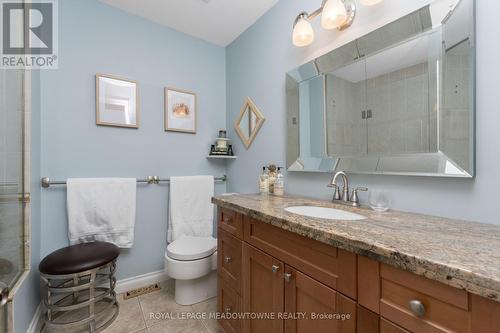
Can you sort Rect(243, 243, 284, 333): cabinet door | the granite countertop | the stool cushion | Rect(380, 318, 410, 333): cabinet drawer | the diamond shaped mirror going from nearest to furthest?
the granite countertop → Rect(380, 318, 410, 333): cabinet drawer → Rect(243, 243, 284, 333): cabinet door → the stool cushion → the diamond shaped mirror

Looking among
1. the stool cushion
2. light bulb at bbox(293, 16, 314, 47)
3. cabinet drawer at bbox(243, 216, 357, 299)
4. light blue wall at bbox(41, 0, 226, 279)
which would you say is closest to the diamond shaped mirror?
light blue wall at bbox(41, 0, 226, 279)

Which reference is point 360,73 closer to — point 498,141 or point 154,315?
point 498,141

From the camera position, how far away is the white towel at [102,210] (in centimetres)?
156

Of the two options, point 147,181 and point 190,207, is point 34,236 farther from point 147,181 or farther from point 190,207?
point 190,207

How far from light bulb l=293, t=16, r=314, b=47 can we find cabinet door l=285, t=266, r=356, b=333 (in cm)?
130

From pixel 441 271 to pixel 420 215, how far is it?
56 cm

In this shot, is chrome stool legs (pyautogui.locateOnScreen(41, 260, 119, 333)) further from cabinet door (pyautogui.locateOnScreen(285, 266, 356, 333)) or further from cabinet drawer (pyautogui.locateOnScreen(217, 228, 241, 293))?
cabinet door (pyautogui.locateOnScreen(285, 266, 356, 333))

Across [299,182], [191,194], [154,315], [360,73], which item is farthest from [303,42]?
[154,315]

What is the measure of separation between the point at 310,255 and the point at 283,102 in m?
1.18

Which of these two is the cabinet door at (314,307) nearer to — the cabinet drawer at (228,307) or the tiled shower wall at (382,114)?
the cabinet drawer at (228,307)

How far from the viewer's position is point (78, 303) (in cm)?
144

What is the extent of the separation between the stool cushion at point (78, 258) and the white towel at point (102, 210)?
128mm

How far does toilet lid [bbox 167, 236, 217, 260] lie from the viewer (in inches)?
60.3

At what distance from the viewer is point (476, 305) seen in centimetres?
42
